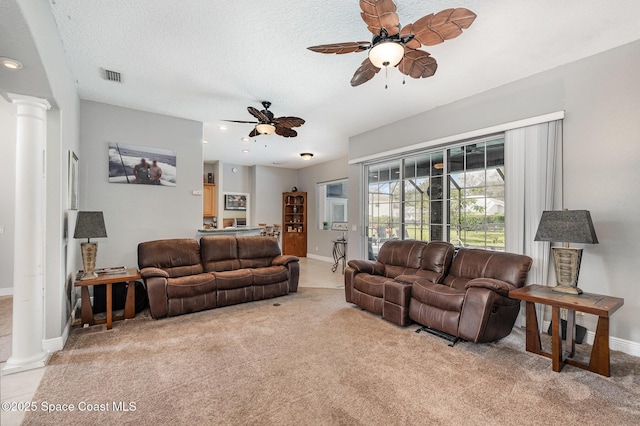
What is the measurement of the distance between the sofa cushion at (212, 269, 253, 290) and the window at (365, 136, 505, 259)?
2.41 meters

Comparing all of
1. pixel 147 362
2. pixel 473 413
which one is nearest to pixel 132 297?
pixel 147 362

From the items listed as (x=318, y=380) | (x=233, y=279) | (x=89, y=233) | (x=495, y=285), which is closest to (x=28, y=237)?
(x=89, y=233)

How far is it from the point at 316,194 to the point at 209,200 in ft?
10.6

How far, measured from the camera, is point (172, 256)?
14.2 feet

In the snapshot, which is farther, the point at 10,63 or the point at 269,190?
the point at 269,190

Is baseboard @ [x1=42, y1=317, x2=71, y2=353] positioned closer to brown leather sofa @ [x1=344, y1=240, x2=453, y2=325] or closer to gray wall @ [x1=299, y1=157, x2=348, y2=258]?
brown leather sofa @ [x1=344, y1=240, x2=453, y2=325]

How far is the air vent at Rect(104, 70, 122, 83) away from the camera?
3417mm

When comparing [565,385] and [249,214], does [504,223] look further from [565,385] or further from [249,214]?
[249,214]

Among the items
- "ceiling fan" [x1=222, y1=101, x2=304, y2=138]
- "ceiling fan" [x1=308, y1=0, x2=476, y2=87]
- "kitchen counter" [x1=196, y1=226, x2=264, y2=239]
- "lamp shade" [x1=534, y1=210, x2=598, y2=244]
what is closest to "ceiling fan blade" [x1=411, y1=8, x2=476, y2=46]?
"ceiling fan" [x1=308, y1=0, x2=476, y2=87]

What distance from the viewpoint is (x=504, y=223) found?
372 cm

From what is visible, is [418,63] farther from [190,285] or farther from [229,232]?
[229,232]

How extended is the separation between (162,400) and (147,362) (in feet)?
2.23

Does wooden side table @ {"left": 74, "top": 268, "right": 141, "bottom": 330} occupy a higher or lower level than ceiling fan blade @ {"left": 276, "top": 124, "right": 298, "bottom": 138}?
lower

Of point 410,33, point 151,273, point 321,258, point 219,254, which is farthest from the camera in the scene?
point 321,258
